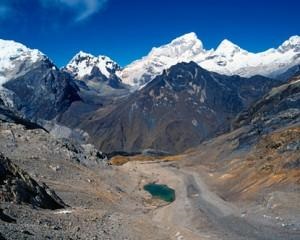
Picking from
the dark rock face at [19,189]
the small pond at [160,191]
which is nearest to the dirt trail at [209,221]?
the small pond at [160,191]

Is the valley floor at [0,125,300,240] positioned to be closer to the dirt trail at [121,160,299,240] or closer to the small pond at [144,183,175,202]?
the dirt trail at [121,160,299,240]

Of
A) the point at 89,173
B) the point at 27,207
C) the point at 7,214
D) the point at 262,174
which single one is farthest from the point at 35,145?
the point at 7,214

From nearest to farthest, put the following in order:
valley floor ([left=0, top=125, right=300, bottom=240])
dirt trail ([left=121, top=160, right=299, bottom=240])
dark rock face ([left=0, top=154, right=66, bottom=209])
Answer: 1. valley floor ([left=0, top=125, right=300, bottom=240])
2. dark rock face ([left=0, top=154, right=66, bottom=209])
3. dirt trail ([left=121, top=160, right=299, bottom=240])

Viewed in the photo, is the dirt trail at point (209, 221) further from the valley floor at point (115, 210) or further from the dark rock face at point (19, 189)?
the dark rock face at point (19, 189)

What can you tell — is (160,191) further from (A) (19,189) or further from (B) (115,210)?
(A) (19,189)

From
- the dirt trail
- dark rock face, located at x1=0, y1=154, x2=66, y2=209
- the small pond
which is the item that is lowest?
dark rock face, located at x1=0, y1=154, x2=66, y2=209

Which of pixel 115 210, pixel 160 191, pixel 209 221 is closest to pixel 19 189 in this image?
Result: pixel 209 221

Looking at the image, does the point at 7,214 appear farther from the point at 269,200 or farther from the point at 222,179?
the point at 222,179

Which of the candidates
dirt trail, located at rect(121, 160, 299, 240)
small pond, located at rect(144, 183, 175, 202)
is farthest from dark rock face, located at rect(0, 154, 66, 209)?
small pond, located at rect(144, 183, 175, 202)
